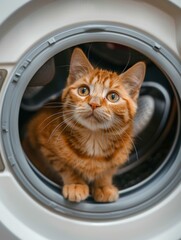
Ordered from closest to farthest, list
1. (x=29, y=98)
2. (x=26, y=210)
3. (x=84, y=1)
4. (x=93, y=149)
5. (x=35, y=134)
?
(x=84, y=1) → (x=26, y=210) → (x=93, y=149) → (x=35, y=134) → (x=29, y=98)

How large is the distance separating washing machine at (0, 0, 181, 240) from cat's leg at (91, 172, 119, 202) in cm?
2

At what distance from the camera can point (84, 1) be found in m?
0.92

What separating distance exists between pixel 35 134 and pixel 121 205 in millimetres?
377

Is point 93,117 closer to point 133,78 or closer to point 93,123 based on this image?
point 93,123

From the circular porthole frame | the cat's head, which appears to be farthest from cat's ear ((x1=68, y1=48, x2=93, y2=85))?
the circular porthole frame

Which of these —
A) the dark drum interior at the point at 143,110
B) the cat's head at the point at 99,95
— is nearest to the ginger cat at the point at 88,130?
the cat's head at the point at 99,95

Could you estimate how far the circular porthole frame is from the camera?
94cm

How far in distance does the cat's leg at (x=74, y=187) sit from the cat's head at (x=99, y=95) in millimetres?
171

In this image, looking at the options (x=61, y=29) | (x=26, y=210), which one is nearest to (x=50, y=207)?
(x=26, y=210)

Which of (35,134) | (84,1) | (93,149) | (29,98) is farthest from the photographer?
(29,98)

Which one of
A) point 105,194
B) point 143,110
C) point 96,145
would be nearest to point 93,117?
point 96,145

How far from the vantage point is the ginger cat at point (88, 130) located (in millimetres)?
1041

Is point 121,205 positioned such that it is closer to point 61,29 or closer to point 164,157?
point 164,157

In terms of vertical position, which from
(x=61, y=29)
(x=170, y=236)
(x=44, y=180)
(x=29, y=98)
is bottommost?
(x=170, y=236)
